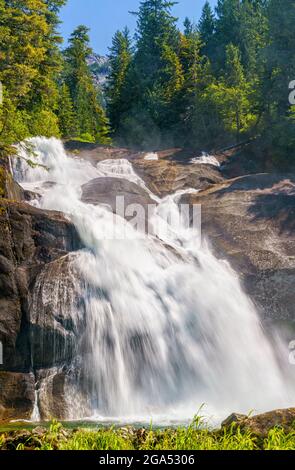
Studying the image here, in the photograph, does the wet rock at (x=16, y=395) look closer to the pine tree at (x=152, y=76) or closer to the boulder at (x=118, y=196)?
the boulder at (x=118, y=196)

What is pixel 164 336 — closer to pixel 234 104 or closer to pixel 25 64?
pixel 25 64

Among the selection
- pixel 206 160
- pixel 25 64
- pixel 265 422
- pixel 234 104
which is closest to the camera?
pixel 265 422

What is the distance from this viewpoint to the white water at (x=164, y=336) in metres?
14.1

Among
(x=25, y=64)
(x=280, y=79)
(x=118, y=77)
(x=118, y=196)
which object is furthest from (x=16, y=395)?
(x=118, y=77)

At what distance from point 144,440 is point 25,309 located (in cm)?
846

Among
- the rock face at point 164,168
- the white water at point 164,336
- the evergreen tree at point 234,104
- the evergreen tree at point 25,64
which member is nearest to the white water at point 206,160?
the rock face at point 164,168

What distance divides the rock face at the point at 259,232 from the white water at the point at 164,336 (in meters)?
0.78

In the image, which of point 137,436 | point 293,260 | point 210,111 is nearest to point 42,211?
point 293,260

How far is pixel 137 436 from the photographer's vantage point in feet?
21.7

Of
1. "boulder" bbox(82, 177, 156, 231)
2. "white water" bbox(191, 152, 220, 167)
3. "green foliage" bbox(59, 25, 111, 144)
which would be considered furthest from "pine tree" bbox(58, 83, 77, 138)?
"boulder" bbox(82, 177, 156, 231)

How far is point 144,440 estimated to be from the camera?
6.44 meters

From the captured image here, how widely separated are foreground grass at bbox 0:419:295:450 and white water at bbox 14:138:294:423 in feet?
21.6

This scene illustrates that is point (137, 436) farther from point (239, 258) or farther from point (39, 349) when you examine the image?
point (239, 258)

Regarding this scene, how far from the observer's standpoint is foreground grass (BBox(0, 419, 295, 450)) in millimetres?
5809
